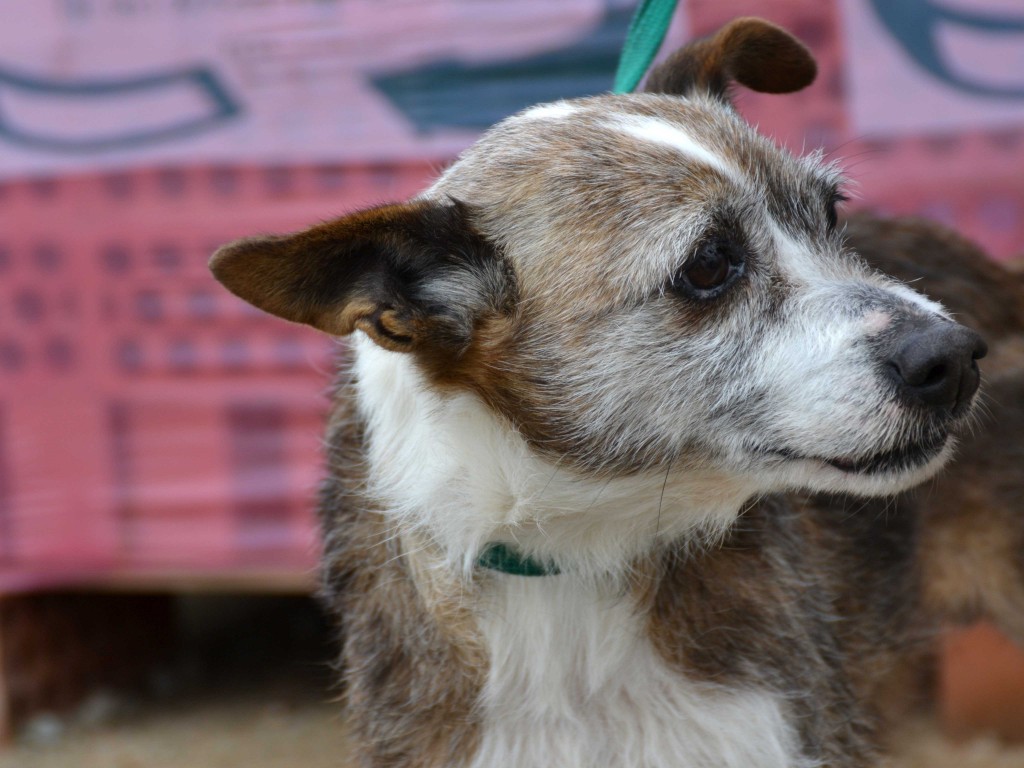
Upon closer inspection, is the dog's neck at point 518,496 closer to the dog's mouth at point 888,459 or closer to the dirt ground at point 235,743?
the dog's mouth at point 888,459

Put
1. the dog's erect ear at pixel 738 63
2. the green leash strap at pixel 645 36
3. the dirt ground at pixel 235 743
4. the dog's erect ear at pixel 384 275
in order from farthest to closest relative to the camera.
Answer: the dirt ground at pixel 235 743, the green leash strap at pixel 645 36, the dog's erect ear at pixel 738 63, the dog's erect ear at pixel 384 275

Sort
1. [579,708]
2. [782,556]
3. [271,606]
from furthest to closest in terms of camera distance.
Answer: [271,606], [782,556], [579,708]

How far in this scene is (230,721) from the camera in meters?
4.66

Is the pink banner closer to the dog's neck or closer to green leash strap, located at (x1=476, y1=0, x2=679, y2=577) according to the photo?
green leash strap, located at (x1=476, y1=0, x2=679, y2=577)

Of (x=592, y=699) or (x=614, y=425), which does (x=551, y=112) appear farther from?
(x=592, y=699)

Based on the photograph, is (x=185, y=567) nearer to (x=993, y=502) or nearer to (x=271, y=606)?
(x=271, y=606)

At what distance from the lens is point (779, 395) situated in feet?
7.26

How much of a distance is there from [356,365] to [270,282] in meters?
0.57

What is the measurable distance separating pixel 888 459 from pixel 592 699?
2.37ft

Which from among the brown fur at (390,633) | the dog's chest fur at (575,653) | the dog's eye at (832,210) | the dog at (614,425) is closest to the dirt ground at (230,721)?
the brown fur at (390,633)

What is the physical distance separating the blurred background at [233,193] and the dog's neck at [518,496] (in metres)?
1.71

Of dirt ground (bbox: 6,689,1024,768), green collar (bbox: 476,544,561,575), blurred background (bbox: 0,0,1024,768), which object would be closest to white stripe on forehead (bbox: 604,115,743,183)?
green collar (bbox: 476,544,561,575)

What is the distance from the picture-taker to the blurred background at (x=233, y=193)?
12.4ft

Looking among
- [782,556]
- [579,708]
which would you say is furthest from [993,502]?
[579,708]
